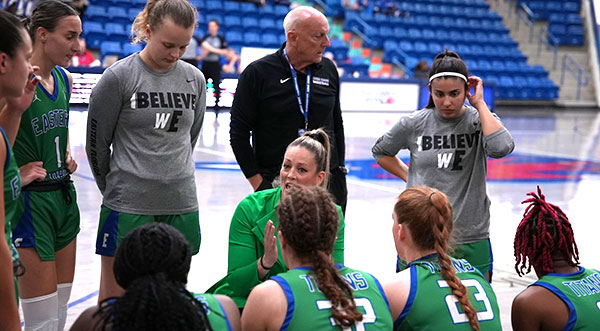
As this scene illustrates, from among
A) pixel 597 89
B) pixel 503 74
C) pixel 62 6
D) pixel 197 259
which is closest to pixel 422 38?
pixel 503 74

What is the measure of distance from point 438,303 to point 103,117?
69.5 inches

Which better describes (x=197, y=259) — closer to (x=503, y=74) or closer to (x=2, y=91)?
(x=2, y=91)

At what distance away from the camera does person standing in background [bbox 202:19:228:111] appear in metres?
14.9

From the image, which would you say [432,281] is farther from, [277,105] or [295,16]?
[295,16]

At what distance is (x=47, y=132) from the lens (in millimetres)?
3240

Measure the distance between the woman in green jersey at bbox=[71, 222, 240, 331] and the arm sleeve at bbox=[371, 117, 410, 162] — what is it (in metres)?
2.08

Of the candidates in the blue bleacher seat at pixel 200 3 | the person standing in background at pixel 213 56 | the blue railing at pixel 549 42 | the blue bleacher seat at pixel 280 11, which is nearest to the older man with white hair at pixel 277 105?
the person standing in background at pixel 213 56

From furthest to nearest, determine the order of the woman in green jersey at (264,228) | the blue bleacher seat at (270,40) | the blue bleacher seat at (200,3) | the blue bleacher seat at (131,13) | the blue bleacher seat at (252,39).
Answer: the blue bleacher seat at (200,3), the blue bleacher seat at (270,40), the blue bleacher seat at (252,39), the blue bleacher seat at (131,13), the woman in green jersey at (264,228)

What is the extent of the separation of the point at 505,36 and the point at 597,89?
154 inches

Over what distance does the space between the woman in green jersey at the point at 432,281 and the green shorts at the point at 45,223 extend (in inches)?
60.5

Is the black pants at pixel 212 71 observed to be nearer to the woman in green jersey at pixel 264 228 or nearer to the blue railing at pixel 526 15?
the woman in green jersey at pixel 264 228

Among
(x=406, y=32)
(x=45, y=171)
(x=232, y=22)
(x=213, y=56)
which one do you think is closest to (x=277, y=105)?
(x=45, y=171)

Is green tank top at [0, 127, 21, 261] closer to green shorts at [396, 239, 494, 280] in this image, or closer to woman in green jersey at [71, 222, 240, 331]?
woman in green jersey at [71, 222, 240, 331]

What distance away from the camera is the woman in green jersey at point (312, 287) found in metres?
2.22
